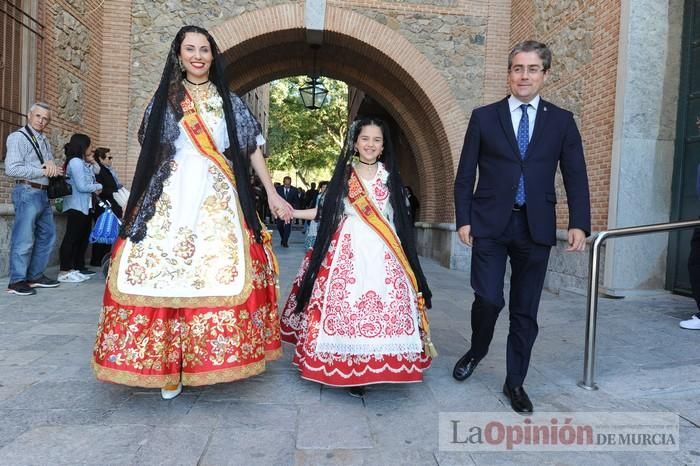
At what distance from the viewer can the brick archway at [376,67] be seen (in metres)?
9.84

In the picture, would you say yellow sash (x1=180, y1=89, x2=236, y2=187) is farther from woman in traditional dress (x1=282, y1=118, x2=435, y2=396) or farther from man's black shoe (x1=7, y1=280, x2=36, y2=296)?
man's black shoe (x1=7, y1=280, x2=36, y2=296)

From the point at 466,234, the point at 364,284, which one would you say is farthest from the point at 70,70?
the point at 466,234

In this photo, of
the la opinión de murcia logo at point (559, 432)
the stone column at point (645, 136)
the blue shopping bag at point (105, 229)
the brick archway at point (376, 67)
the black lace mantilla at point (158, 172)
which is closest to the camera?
the la opinión de murcia logo at point (559, 432)

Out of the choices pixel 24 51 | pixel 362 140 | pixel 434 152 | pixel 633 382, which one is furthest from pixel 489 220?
pixel 434 152

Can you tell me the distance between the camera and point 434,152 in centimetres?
1188

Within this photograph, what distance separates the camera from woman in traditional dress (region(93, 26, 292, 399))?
275 cm

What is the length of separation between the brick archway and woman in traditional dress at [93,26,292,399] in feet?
24.1

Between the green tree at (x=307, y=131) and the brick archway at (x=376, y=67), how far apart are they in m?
16.2

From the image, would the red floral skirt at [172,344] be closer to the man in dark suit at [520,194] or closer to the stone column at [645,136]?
the man in dark suit at [520,194]

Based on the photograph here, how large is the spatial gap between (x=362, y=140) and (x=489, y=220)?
36.9 inches

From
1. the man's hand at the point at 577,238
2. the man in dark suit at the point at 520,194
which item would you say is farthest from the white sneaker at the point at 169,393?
the man's hand at the point at 577,238

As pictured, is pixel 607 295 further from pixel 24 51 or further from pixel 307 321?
pixel 24 51

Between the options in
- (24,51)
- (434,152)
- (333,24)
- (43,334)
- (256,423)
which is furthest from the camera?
(434,152)

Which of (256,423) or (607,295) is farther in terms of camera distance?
(607,295)
